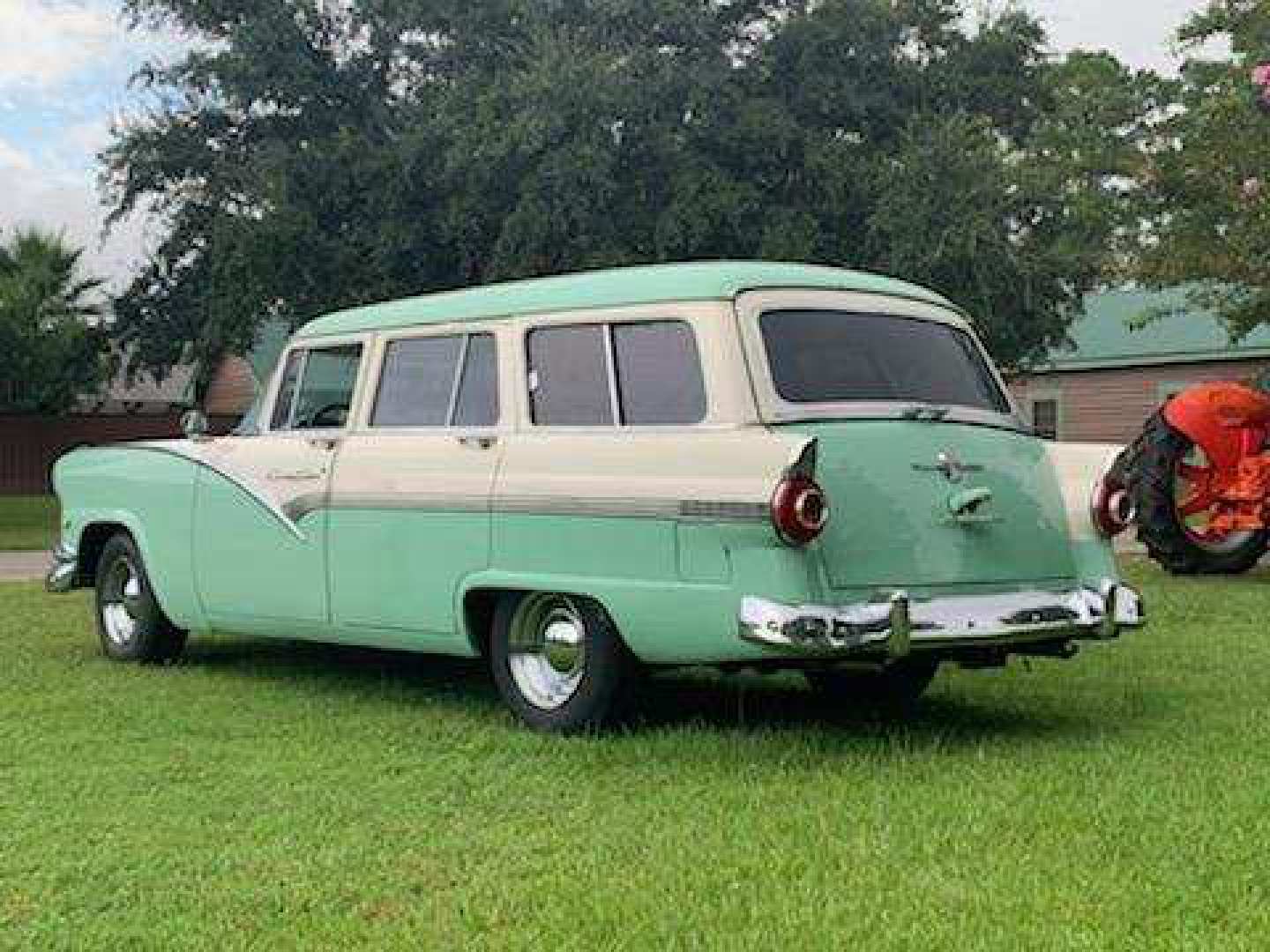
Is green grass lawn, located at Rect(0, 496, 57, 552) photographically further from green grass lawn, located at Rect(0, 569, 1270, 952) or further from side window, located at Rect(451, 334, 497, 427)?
side window, located at Rect(451, 334, 497, 427)

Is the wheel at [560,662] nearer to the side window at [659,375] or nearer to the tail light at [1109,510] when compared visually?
the side window at [659,375]

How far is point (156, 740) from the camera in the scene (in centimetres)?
735

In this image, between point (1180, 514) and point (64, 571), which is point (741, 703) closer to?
point (64, 571)

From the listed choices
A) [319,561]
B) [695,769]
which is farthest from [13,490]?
[695,769]

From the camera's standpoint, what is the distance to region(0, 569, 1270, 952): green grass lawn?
464 centimetres

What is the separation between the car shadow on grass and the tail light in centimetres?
82

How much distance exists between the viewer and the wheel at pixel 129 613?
974 cm

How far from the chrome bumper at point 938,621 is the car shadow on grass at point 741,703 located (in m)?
0.47

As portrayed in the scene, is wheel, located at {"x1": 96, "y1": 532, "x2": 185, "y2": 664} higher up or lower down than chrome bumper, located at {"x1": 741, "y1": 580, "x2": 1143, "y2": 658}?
lower down

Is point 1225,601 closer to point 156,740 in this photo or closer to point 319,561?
point 319,561

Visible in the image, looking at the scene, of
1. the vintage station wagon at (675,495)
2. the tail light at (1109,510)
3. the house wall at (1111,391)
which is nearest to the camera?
the vintage station wagon at (675,495)

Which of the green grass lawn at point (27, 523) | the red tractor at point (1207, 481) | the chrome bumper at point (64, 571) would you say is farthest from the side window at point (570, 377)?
the green grass lawn at point (27, 523)

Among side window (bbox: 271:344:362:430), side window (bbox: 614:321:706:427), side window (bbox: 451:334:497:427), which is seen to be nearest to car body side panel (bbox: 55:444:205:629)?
side window (bbox: 271:344:362:430)

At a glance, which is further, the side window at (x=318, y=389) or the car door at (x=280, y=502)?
the side window at (x=318, y=389)
